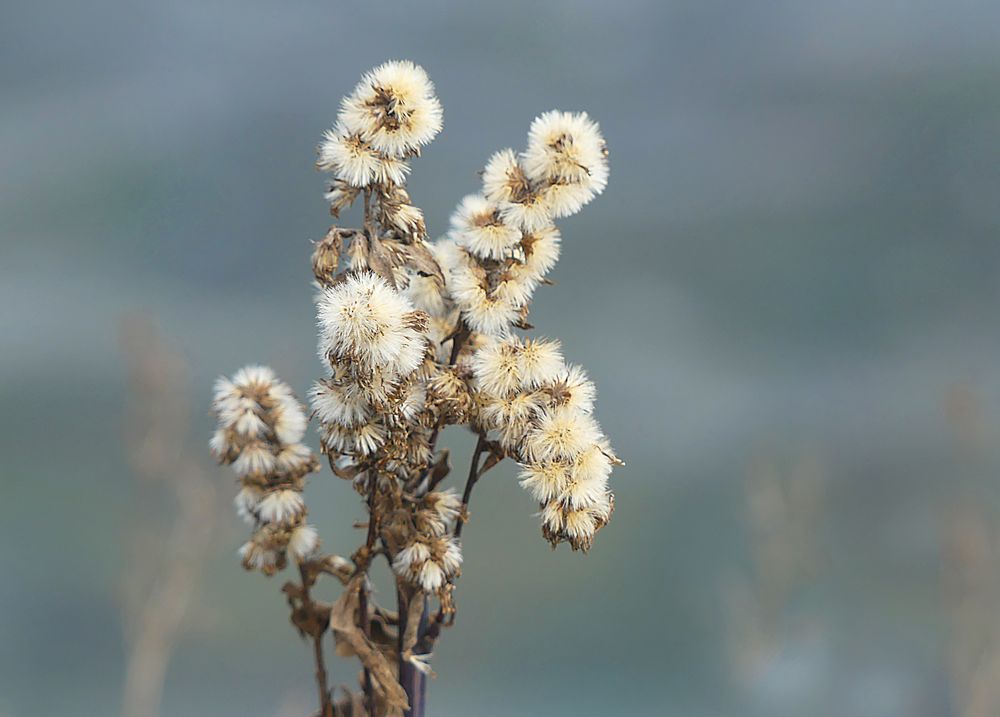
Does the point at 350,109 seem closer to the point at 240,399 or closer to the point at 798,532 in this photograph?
the point at 240,399

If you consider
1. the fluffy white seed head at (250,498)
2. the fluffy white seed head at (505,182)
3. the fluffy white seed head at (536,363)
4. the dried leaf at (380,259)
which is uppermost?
the fluffy white seed head at (505,182)

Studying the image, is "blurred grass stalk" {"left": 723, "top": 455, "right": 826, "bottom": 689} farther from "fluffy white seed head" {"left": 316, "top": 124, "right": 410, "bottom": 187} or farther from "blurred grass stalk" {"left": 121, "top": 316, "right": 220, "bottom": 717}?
"fluffy white seed head" {"left": 316, "top": 124, "right": 410, "bottom": 187}

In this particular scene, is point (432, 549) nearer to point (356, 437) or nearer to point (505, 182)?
point (356, 437)

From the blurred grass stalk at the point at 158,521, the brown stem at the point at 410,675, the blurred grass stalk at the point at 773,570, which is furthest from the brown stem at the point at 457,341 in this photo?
the blurred grass stalk at the point at 773,570

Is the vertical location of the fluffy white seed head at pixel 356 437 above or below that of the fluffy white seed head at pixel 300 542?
above

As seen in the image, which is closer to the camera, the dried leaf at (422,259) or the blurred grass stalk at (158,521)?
the dried leaf at (422,259)

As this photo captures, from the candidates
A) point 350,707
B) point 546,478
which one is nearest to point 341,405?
point 546,478

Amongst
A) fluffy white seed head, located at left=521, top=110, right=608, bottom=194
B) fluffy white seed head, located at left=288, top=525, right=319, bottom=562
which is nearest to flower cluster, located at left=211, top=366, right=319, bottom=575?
fluffy white seed head, located at left=288, top=525, right=319, bottom=562

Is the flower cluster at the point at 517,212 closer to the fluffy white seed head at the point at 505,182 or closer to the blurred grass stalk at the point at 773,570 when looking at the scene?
the fluffy white seed head at the point at 505,182
